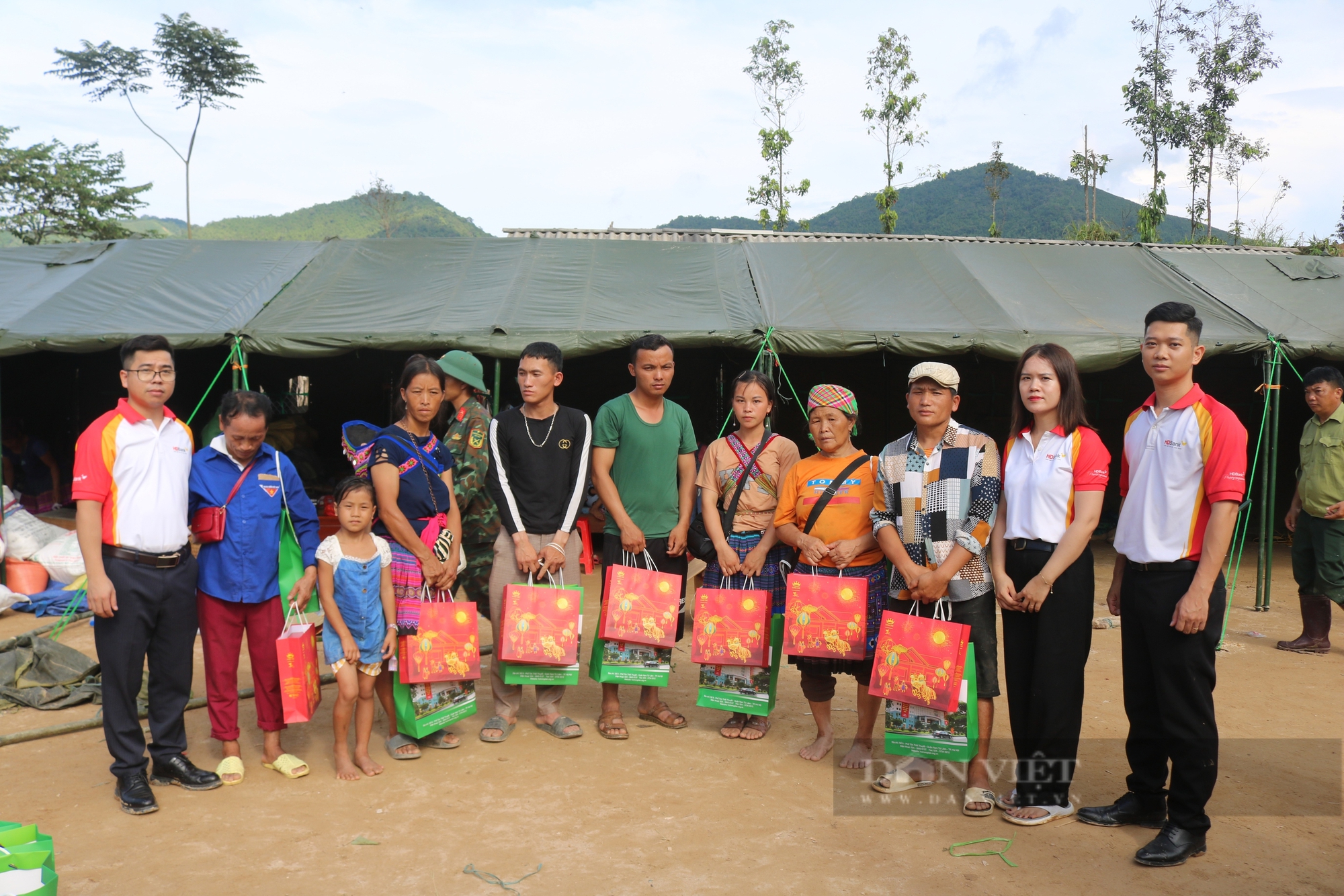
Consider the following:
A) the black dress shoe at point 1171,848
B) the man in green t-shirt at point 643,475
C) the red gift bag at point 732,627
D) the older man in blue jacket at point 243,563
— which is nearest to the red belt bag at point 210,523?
the older man in blue jacket at point 243,563

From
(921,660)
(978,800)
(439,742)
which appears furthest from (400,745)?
(978,800)

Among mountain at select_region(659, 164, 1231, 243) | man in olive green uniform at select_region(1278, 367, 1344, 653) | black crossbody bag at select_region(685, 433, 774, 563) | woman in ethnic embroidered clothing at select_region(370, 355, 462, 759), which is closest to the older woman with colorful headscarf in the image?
black crossbody bag at select_region(685, 433, 774, 563)

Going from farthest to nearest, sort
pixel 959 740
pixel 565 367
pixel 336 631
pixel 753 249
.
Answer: pixel 565 367 < pixel 753 249 < pixel 336 631 < pixel 959 740

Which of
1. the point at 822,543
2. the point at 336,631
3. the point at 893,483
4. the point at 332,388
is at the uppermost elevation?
the point at 332,388

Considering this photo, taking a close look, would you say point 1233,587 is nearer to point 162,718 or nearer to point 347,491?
point 347,491

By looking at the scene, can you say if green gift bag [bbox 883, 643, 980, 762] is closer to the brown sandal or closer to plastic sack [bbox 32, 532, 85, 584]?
the brown sandal

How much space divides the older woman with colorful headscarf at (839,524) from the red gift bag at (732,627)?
0.62 feet

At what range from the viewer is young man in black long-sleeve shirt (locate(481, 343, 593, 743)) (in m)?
4.01

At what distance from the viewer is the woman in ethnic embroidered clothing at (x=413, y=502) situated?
3.71 m

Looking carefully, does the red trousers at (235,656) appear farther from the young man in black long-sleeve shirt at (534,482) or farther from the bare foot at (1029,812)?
the bare foot at (1029,812)

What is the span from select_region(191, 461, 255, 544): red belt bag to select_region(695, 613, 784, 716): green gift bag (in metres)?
2.13

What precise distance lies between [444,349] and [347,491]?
4.08 m

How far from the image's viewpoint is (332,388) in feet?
38.4

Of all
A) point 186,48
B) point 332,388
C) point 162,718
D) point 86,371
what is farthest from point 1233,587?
point 186,48
